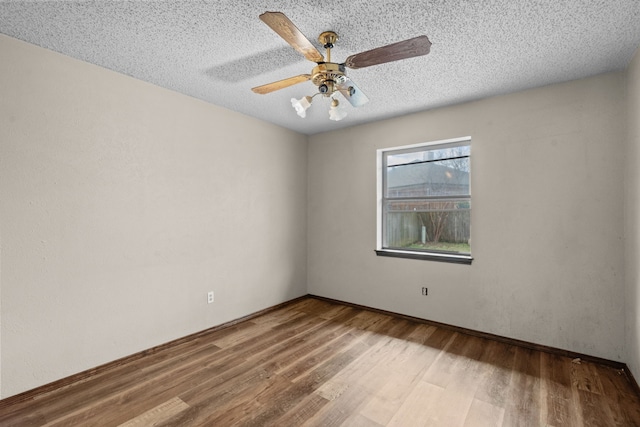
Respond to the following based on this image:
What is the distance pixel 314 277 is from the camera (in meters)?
4.49

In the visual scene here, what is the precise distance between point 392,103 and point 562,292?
2.44 m

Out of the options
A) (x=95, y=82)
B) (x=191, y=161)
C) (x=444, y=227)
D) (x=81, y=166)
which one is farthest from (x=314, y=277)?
(x=95, y=82)

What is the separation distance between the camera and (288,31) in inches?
60.5

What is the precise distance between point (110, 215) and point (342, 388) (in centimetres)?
234

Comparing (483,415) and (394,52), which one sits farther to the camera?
(483,415)

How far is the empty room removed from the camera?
6.27 ft

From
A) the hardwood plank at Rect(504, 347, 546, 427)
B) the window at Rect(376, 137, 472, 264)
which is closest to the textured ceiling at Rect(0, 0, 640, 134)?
the window at Rect(376, 137, 472, 264)

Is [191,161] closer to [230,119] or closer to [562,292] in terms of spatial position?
[230,119]

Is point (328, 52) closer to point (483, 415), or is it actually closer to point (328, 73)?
point (328, 73)

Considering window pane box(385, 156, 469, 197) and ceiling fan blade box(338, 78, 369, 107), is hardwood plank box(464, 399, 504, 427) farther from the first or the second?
ceiling fan blade box(338, 78, 369, 107)

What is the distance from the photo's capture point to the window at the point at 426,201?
340 centimetres

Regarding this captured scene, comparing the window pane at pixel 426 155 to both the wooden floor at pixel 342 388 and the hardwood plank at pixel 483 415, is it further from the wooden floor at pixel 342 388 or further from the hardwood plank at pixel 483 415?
the hardwood plank at pixel 483 415

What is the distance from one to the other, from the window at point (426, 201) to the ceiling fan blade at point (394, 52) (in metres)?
1.96

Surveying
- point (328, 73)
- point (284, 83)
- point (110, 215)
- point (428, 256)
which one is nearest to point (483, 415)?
point (428, 256)
